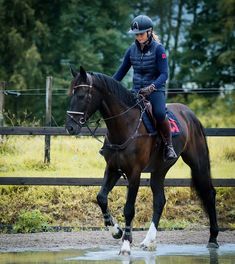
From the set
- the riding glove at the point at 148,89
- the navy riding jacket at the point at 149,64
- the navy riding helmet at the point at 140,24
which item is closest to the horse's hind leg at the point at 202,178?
the navy riding jacket at the point at 149,64

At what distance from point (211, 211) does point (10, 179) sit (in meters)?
3.24

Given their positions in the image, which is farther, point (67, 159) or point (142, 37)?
point (67, 159)

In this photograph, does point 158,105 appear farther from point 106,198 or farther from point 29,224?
point 29,224

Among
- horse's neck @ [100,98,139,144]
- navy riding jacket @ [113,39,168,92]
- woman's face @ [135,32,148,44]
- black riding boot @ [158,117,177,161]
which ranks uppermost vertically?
woman's face @ [135,32,148,44]

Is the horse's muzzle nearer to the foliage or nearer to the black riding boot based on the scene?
the black riding boot

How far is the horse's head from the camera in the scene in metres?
10.1

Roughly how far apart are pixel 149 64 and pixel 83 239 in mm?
2732

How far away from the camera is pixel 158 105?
11.0 m

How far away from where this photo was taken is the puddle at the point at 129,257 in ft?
33.1

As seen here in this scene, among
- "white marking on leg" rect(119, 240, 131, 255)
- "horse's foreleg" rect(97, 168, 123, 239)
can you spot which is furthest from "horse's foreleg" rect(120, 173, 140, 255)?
"horse's foreleg" rect(97, 168, 123, 239)

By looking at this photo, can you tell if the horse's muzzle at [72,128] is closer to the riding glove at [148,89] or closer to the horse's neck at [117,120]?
the horse's neck at [117,120]

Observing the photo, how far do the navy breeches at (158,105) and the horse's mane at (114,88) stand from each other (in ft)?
0.87

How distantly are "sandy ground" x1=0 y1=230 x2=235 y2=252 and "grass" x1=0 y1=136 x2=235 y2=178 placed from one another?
2.52 meters

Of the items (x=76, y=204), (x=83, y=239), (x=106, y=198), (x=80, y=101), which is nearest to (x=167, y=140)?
(x=106, y=198)
